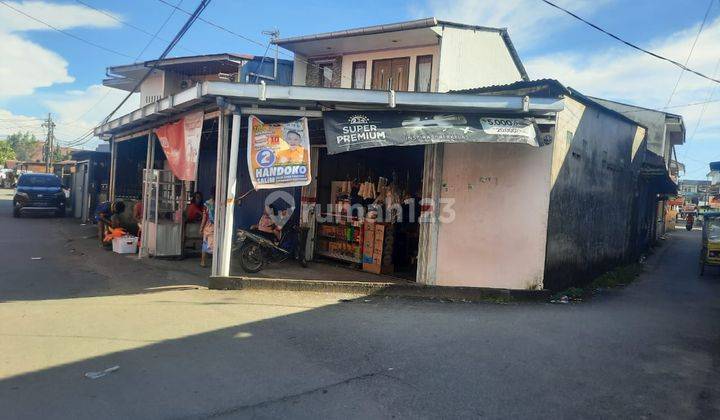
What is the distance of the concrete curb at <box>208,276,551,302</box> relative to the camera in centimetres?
864

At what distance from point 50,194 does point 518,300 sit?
20.4 meters

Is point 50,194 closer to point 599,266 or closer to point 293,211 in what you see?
point 293,211

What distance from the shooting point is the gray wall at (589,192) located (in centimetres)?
894

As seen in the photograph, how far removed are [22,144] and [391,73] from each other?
359 ft

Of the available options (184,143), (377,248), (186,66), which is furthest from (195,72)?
(377,248)

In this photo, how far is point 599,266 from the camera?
11.8 m

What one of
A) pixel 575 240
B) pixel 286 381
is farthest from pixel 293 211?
pixel 286 381

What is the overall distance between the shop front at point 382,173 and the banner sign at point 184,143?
0.25m

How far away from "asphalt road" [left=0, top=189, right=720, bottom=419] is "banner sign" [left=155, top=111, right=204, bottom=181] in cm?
217

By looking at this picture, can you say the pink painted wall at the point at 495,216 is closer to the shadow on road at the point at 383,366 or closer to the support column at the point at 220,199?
the shadow on road at the point at 383,366

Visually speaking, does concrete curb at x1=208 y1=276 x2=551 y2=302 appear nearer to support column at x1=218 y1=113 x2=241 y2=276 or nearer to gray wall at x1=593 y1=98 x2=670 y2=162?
support column at x1=218 y1=113 x2=241 y2=276

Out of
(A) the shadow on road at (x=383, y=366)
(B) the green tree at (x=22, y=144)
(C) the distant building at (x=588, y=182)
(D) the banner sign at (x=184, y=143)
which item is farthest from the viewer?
(B) the green tree at (x=22, y=144)

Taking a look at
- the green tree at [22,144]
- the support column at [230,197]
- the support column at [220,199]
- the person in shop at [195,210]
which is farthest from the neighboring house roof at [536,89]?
the green tree at [22,144]

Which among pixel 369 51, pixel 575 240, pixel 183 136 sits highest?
pixel 369 51
